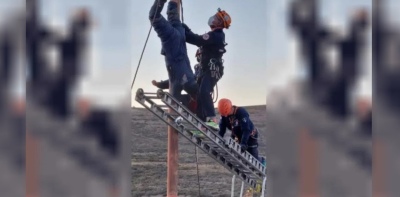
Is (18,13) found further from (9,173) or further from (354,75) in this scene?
(354,75)

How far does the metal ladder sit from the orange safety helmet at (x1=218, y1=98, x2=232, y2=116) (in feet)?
1.14

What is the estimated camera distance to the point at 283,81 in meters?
1.10

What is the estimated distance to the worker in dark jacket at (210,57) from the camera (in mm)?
4781

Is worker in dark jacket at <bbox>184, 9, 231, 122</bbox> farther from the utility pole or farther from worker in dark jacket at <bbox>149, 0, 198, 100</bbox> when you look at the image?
the utility pole

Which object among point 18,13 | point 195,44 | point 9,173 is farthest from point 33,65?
point 195,44

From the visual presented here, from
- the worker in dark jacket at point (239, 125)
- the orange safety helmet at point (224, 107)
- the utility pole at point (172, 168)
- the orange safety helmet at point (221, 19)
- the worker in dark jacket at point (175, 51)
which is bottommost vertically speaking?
the utility pole at point (172, 168)

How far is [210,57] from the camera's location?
16.0 feet

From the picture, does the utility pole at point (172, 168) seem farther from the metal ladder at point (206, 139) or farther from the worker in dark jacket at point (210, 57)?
the worker in dark jacket at point (210, 57)

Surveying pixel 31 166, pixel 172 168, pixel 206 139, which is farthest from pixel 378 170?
pixel 206 139

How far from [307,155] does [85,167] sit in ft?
1.61

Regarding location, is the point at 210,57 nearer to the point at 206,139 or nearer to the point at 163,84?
the point at 163,84

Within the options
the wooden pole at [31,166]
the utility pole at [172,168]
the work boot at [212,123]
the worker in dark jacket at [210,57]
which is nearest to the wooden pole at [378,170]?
the wooden pole at [31,166]

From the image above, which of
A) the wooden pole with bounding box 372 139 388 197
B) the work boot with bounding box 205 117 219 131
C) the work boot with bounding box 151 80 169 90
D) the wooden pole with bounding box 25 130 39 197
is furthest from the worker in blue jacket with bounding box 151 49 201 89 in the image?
the wooden pole with bounding box 372 139 388 197

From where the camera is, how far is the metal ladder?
14.7ft
